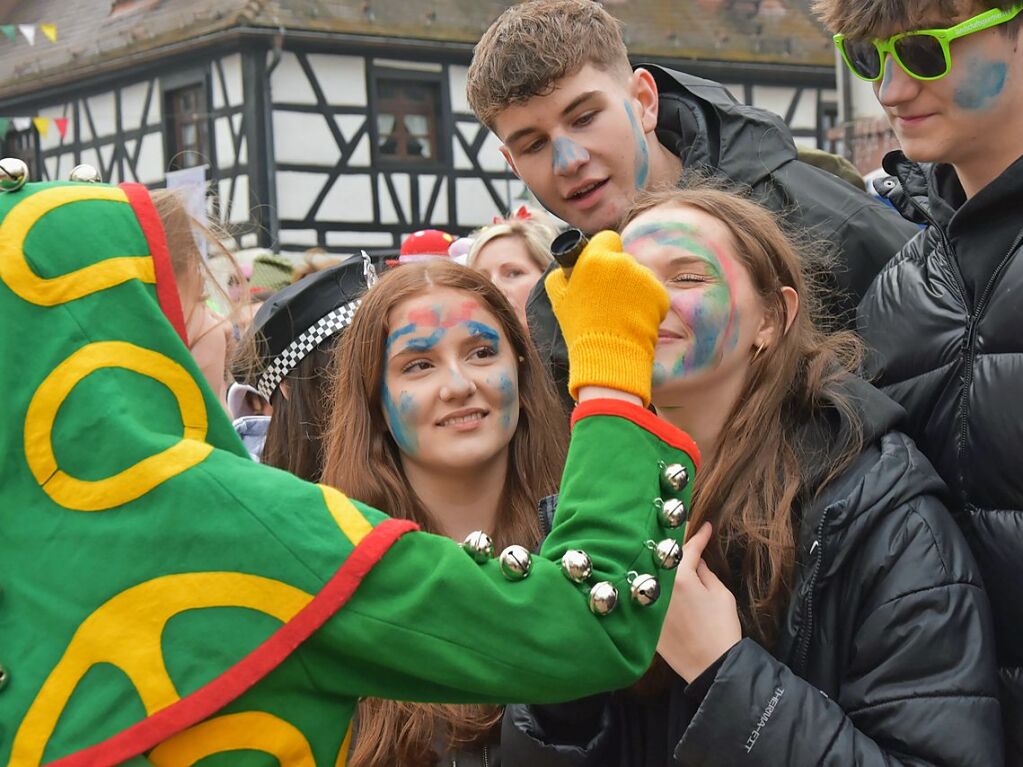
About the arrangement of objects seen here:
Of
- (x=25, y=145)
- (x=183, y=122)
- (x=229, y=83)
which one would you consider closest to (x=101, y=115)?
(x=183, y=122)

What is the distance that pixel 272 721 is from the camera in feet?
5.84

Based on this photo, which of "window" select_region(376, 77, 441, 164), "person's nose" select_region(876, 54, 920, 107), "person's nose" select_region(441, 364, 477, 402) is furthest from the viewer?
"window" select_region(376, 77, 441, 164)

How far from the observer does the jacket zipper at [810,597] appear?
2.34 m

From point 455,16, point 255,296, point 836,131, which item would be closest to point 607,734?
point 255,296

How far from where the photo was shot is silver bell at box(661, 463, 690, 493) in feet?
6.22

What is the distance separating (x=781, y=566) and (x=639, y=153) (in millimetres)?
1724

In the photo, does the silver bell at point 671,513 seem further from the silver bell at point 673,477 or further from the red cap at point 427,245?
the red cap at point 427,245

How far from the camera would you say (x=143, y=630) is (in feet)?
5.72

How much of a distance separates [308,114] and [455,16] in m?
2.46

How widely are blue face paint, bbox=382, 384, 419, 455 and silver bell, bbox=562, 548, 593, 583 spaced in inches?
61.0

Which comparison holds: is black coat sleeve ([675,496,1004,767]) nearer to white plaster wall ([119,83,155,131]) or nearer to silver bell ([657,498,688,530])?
silver bell ([657,498,688,530])

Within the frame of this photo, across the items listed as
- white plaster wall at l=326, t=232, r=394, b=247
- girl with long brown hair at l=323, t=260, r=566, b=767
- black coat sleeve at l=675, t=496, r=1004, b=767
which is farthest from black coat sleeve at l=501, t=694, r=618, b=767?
white plaster wall at l=326, t=232, r=394, b=247

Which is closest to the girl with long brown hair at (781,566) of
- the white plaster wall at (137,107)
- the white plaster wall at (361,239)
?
the white plaster wall at (361,239)

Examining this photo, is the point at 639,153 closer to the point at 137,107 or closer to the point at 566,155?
the point at 566,155
